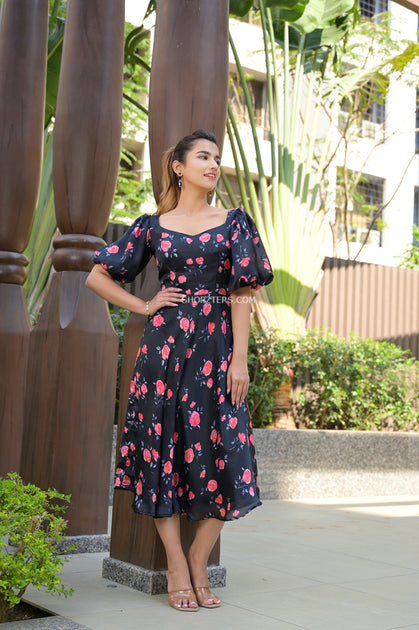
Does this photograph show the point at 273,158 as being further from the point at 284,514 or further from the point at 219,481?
the point at 219,481

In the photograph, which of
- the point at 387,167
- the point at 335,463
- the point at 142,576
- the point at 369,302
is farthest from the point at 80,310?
the point at 387,167

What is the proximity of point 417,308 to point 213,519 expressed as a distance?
9.19 metres

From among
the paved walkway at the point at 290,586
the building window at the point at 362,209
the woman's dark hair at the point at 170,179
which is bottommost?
the paved walkway at the point at 290,586

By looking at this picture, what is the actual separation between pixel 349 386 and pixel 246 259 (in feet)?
17.1

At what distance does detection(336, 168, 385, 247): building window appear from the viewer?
62.9 ft

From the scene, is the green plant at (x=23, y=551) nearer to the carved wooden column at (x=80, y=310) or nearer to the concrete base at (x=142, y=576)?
the concrete base at (x=142, y=576)

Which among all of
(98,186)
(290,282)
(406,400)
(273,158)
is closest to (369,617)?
(98,186)

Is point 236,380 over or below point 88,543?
over

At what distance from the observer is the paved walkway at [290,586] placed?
9.05 feet

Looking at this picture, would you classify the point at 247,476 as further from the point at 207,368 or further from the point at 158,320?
the point at 158,320

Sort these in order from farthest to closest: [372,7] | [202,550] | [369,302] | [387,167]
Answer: [387,167], [372,7], [369,302], [202,550]

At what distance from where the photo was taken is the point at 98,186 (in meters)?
4.05

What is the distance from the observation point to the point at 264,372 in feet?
24.8

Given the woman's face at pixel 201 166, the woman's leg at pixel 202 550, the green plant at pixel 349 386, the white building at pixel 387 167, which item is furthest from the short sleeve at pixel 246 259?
the white building at pixel 387 167
